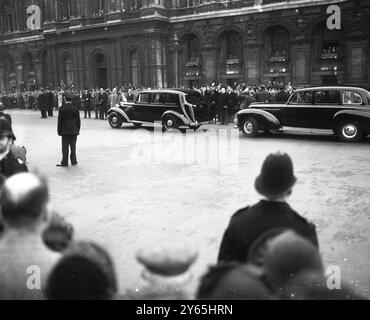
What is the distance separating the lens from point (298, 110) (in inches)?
554

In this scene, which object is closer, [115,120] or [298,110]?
[298,110]

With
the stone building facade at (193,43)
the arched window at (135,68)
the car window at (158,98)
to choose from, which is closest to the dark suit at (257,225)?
the car window at (158,98)

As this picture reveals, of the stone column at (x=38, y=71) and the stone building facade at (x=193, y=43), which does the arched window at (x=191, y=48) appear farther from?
the stone column at (x=38, y=71)

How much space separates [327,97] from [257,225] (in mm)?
12257

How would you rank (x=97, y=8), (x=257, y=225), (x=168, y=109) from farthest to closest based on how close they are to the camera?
1. (x=97, y=8)
2. (x=168, y=109)
3. (x=257, y=225)

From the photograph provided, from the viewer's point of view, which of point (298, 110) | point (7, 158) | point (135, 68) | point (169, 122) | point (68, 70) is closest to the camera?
point (7, 158)

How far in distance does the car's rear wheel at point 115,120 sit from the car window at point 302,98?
7.76 meters

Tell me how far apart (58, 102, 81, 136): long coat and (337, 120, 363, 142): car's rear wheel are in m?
7.86

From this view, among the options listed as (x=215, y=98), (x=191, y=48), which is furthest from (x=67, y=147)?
(x=191, y=48)

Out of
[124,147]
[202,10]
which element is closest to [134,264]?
[124,147]

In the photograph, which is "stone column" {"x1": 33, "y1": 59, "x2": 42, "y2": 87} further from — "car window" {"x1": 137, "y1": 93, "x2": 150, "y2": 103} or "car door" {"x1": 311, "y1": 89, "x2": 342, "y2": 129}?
"car door" {"x1": 311, "y1": 89, "x2": 342, "y2": 129}

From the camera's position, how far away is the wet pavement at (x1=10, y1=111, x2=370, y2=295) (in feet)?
16.8

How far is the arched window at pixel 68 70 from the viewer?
1423 inches

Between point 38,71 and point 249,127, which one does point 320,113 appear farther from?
point 38,71
